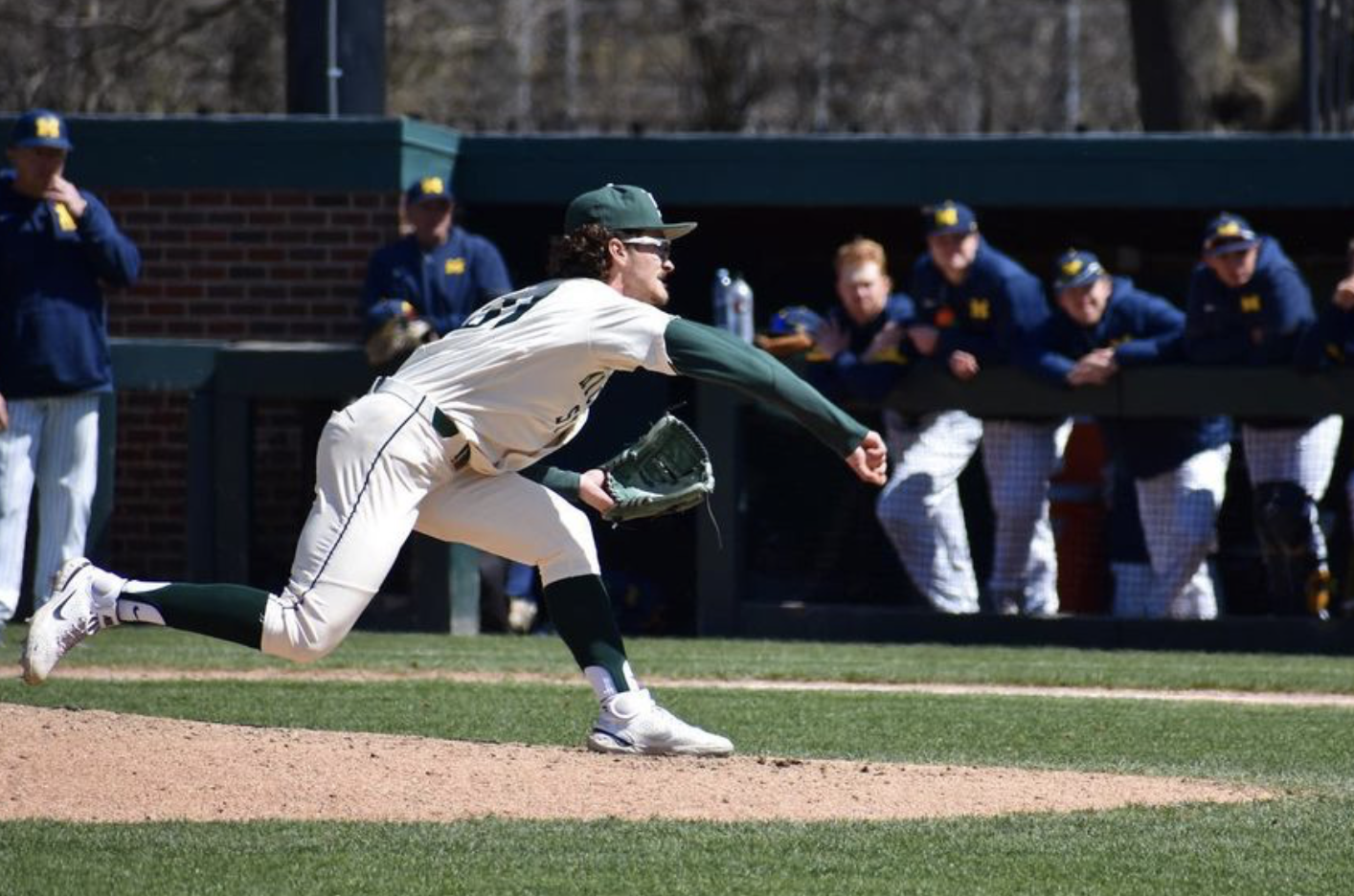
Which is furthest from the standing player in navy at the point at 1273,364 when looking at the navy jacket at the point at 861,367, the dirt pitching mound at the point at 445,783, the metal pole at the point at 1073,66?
the metal pole at the point at 1073,66

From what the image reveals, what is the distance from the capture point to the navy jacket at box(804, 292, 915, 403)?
10.3 meters

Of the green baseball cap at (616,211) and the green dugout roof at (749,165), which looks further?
the green dugout roof at (749,165)

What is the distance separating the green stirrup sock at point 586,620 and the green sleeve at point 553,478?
301mm

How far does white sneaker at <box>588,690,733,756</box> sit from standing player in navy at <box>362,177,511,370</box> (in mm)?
4600

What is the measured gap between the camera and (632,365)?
5.81 metres

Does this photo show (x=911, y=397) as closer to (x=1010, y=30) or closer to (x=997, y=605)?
(x=997, y=605)

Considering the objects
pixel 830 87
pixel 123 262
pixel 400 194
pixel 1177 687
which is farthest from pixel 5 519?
pixel 830 87

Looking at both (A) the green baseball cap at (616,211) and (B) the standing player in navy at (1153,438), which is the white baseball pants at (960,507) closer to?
(B) the standing player in navy at (1153,438)

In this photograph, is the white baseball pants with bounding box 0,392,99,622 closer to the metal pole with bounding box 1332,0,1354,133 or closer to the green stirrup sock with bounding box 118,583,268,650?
the green stirrup sock with bounding box 118,583,268,650

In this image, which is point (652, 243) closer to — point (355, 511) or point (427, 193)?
point (355, 511)

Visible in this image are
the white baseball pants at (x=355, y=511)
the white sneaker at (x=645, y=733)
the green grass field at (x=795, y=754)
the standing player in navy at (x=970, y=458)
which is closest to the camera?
the green grass field at (x=795, y=754)

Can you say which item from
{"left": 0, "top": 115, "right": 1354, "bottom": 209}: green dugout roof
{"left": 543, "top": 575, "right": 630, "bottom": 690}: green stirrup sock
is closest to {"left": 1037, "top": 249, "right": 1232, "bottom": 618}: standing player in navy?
{"left": 0, "top": 115, "right": 1354, "bottom": 209}: green dugout roof

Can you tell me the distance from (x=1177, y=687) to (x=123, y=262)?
4.56 m

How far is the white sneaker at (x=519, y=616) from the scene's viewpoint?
11.1 meters
